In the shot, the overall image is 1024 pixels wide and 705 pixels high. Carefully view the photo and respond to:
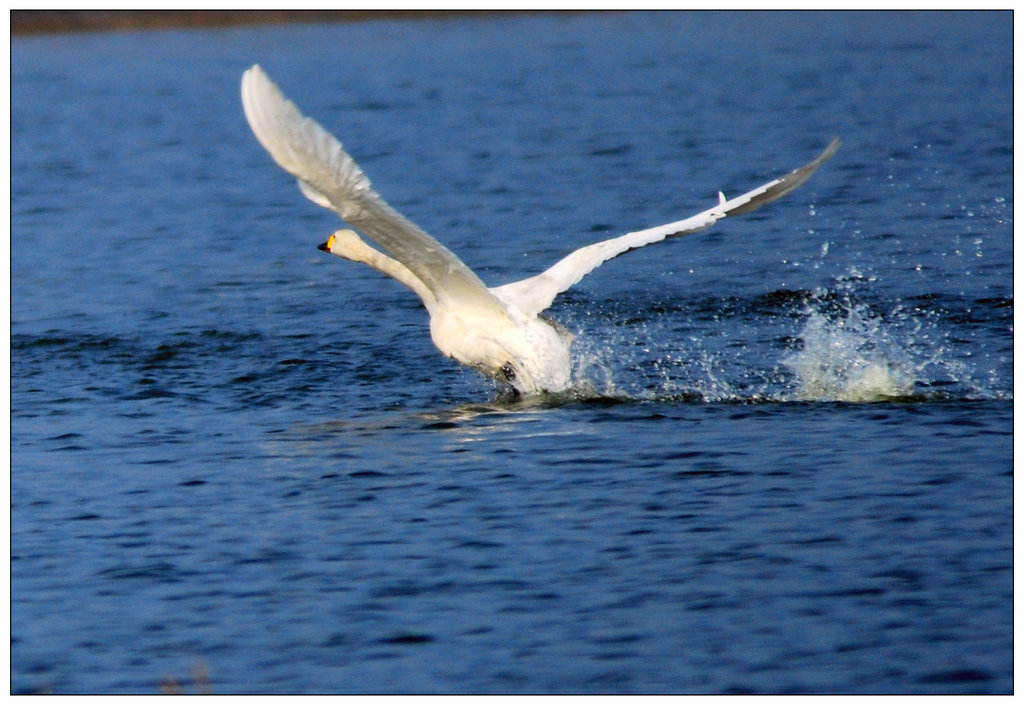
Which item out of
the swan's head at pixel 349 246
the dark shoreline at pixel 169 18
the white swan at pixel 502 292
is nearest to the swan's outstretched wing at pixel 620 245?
the white swan at pixel 502 292

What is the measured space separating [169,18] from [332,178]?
29.0 m

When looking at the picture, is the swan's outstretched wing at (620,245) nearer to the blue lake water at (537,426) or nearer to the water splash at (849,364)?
the blue lake water at (537,426)

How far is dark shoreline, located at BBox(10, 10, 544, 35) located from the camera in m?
32.8

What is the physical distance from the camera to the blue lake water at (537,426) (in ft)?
22.8

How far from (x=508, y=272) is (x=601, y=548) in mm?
7847

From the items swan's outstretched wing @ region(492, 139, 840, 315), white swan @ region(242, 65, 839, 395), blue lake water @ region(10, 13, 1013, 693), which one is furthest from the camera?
swan's outstretched wing @ region(492, 139, 840, 315)

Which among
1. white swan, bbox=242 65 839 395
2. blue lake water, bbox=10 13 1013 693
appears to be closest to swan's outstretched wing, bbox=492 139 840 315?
white swan, bbox=242 65 839 395

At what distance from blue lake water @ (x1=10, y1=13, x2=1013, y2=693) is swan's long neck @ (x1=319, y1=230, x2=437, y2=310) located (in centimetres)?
82

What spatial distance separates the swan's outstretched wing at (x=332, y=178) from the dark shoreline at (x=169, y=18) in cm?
2297

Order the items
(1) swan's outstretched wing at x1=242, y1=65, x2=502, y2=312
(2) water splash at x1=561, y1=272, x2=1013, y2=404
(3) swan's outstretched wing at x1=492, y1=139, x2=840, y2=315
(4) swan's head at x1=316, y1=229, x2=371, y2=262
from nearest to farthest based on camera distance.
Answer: (1) swan's outstretched wing at x1=242, y1=65, x2=502, y2=312 → (3) swan's outstretched wing at x1=492, y1=139, x2=840, y2=315 → (2) water splash at x1=561, y1=272, x2=1013, y2=404 → (4) swan's head at x1=316, y1=229, x2=371, y2=262

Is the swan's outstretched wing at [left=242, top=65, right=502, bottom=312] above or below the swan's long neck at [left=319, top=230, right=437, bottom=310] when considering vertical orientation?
above

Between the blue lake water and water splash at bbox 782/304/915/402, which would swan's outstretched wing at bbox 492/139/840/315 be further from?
water splash at bbox 782/304/915/402

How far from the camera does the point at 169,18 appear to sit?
35.9 meters
